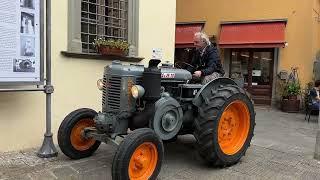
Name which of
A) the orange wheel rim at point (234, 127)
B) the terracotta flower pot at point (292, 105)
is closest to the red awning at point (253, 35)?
the terracotta flower pot at point (292, 105)

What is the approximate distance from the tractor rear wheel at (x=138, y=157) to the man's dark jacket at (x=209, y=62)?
1.80 m

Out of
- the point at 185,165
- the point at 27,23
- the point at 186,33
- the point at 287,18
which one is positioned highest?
the point at 287,18

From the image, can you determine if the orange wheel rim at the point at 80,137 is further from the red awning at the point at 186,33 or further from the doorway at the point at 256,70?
the red awning at the point at 186,33

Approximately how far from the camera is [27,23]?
17.7ft

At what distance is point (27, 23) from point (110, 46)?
160cm

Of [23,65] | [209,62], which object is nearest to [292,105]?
[209,62]

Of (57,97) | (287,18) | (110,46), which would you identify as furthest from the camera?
(287,18)

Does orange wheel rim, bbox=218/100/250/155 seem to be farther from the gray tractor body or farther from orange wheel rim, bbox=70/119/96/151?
orange wheel rim, bbox=70/119/96/151

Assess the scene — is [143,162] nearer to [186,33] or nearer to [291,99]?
[291,99]

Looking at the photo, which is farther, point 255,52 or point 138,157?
point 255,52

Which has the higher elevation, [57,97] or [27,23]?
[27,23]

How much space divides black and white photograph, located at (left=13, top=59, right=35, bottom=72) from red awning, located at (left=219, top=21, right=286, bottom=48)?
9986mm

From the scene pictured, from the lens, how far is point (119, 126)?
4.88 meters

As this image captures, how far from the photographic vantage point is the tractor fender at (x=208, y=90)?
527 centimetres
